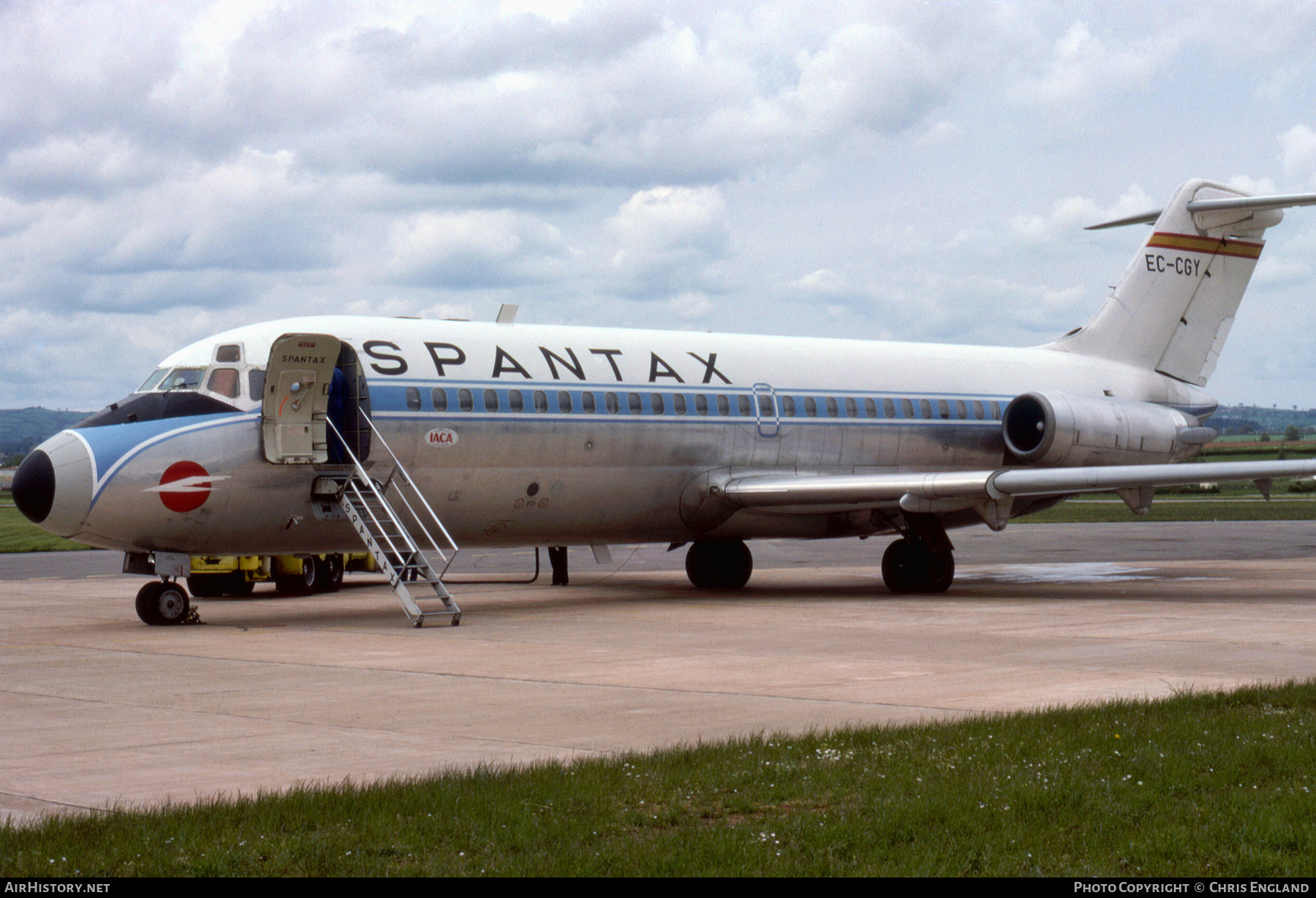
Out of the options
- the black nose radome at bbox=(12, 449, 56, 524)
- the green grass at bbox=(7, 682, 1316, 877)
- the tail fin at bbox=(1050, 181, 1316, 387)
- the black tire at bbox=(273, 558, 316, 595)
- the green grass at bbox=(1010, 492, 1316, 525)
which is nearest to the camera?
the green grass at bbox=(7, 682, 1316, 877)

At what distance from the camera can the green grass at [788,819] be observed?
5941 mm

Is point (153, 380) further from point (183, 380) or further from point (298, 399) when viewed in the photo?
point (298, 399)

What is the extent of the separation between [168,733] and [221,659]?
4437mm

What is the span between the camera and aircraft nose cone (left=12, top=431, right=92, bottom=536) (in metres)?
16.1

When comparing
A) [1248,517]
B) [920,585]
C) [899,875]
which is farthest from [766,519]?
[1248,517]

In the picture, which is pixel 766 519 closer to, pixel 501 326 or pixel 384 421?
pixel 501 326

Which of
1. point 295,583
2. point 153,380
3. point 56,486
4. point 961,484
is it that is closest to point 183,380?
point 153,380

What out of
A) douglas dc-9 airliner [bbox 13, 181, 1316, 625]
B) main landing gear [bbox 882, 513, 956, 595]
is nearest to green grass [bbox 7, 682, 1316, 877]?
douglas dc-9 airliner [bbox 13, 181, 1316, 625]

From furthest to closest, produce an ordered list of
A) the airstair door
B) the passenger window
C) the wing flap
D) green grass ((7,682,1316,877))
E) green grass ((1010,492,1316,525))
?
green grass ((1010,492,1316,525)) < the wing flap < the passenger window < the airstair door < green grass ((7,682,1316,877))

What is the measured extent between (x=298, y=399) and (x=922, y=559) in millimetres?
9981

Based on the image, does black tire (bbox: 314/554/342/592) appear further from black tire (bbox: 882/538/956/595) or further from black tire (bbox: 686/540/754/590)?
black tire (bbox: 882/538/956/595)

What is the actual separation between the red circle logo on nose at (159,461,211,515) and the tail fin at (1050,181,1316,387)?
55.5ft

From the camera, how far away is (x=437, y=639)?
15844mm

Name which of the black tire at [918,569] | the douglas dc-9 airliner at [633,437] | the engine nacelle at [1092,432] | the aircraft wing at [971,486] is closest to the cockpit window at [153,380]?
the douglas dc-9 airliner at [633,437]
